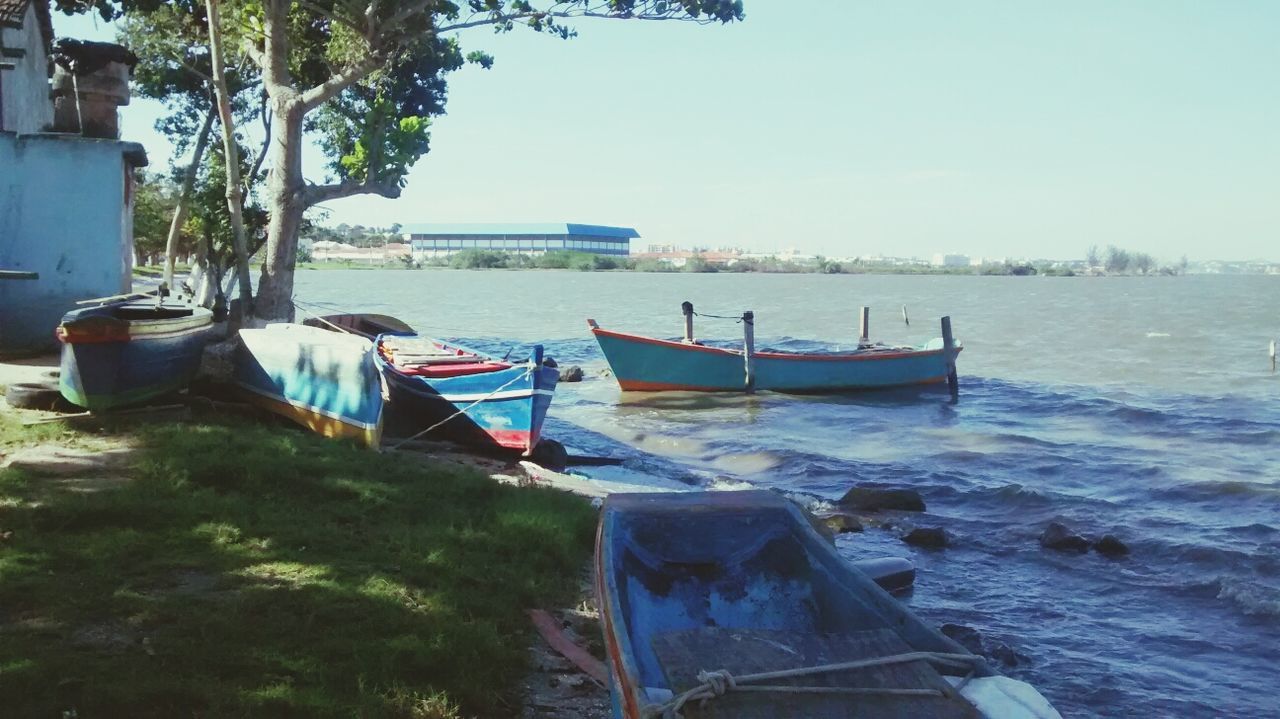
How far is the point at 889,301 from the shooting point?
93250 mm

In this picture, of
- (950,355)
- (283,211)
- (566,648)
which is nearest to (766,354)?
(950,355)

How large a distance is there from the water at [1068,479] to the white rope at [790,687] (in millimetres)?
3486

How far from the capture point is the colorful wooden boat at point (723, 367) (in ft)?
84.7

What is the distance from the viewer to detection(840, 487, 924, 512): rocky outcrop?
13.9 metres

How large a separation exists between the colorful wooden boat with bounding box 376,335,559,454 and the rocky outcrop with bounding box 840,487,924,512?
4230mm

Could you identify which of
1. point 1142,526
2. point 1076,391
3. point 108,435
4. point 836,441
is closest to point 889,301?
point 1076,391

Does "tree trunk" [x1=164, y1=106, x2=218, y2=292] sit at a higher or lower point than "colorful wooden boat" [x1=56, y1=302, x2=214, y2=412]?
higher

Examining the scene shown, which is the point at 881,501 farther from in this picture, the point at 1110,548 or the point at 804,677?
the point at 804,677

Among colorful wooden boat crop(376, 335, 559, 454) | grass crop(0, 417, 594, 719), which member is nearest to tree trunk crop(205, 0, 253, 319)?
colorful wooden boat crop(376, 335, 559, 454)

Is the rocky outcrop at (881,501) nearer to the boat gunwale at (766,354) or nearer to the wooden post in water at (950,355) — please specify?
the boat gunwale at (766,354)

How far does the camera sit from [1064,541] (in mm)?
12250

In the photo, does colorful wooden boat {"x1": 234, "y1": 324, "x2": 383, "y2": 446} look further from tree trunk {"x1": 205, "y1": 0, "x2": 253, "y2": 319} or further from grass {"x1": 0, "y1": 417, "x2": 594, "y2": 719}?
tree trunk {"x1": 205, "y1": 0, "x2": 253, "y2": 319}

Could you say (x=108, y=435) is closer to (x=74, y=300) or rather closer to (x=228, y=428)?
(x=228, y=428)

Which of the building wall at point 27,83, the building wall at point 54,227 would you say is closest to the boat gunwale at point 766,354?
the building wall at point 54,227
